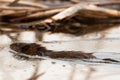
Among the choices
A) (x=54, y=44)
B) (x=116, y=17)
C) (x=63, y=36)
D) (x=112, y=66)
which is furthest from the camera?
(x=116, y=17)

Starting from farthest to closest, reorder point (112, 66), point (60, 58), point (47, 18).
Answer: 1. point (47, 18)
2. point (60, 58)
3. point (112, 66)

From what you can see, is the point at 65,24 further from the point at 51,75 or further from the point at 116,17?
the point at 51,75

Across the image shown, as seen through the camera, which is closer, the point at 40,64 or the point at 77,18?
the point at 40,64

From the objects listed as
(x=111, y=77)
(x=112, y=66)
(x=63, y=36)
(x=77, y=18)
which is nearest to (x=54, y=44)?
(x=63, y=36)

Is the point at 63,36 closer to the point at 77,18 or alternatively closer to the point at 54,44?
the point at 54,44

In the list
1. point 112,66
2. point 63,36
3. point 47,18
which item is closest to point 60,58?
point 112,66

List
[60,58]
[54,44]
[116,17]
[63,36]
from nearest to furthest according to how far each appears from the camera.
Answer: [60,58] < [54,44] < [63,36] < [116,17]

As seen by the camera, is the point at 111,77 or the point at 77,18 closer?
the point at 111,77

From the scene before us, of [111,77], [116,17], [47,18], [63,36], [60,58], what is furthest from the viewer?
[116,17]
